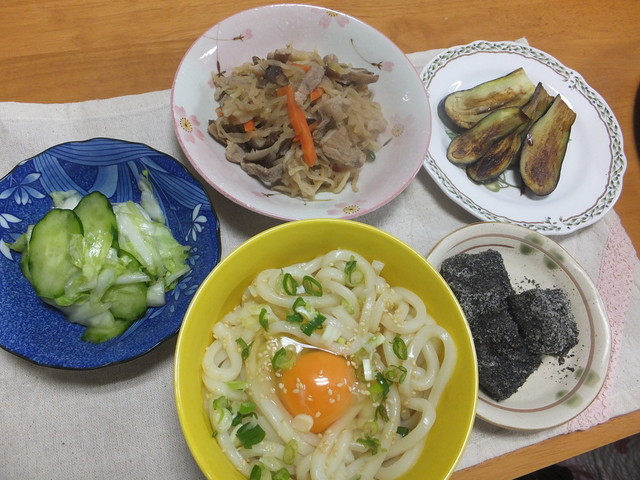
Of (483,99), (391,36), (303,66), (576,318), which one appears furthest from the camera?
(391,36)

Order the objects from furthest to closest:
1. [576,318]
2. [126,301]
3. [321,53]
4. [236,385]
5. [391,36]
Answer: [391,36], [321,53], [576,318], [126,301], [236,385]

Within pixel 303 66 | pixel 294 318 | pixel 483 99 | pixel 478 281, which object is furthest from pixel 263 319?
pixel 483 99

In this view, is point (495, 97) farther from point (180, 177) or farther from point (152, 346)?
point (152, 346)

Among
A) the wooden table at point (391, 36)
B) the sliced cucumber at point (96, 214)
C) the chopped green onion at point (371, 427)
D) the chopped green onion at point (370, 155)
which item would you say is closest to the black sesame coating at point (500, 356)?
the wooden table at point (391, 36)

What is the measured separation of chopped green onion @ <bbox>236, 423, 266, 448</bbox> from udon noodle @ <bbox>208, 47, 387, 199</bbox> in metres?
0.87

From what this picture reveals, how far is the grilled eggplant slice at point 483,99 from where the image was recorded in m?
2.10

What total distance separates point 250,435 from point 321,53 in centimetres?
152

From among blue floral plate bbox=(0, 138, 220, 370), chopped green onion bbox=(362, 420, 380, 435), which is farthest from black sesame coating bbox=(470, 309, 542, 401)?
blue floral plate bbox=(0, 138, 220, 370)

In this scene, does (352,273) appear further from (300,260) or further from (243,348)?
(243,348)

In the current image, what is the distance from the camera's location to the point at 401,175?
174 centimetres

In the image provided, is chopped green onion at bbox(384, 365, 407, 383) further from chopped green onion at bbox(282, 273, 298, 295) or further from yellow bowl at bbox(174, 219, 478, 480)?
chopped green onion at bbox(282, 273, 298, 295)

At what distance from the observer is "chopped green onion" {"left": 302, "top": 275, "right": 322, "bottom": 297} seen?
1.35m

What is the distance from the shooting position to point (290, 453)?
1196 mm

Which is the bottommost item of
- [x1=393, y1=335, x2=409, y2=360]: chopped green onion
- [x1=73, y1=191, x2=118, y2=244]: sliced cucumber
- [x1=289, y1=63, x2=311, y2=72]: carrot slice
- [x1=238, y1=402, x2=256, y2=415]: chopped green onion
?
[x1=238, y1=402, x2=256, y2=415]: chopped green onion
